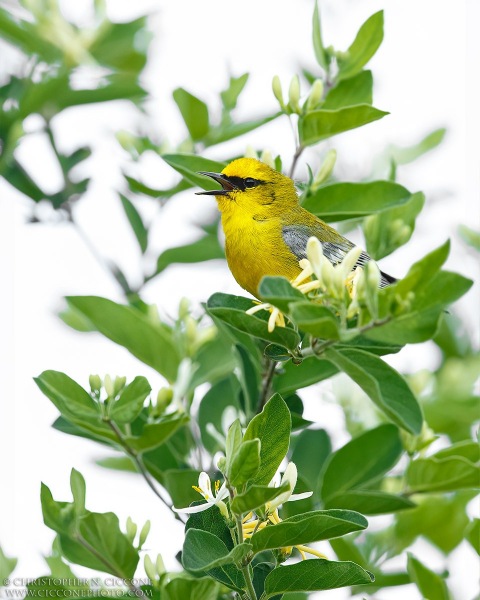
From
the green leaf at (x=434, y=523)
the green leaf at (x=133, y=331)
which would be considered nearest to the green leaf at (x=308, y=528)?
the green leaf at (x=133, y=331)

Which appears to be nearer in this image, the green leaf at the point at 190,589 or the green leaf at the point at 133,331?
the green leaf at the point at 190,589

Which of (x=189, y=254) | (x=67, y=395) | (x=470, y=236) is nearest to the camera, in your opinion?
(x=67, y=395)

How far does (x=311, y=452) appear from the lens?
3.36m

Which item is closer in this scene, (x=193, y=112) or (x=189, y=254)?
(x=193, y=112)

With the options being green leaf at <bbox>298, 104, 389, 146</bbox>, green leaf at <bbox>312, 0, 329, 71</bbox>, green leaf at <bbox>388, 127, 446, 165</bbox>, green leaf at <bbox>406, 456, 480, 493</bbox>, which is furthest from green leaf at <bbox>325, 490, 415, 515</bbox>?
green leaf at <bbox>388, 127, 446, 165</bbox>

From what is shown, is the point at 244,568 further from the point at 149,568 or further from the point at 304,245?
the point at 304,245

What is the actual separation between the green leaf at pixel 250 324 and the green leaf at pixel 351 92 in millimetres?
1199

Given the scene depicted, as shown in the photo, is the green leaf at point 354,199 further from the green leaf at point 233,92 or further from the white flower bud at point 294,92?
the green leaf at point 233,92

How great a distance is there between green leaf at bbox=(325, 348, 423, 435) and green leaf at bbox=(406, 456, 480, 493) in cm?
71

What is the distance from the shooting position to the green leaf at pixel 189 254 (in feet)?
12.7

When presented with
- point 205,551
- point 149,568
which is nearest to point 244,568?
point 205,551

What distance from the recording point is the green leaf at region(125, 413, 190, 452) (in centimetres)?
283

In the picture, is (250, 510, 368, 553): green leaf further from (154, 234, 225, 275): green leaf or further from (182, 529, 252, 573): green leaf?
(154, 234, 225, 275): green leaf

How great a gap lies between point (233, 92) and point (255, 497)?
91.9 inches
